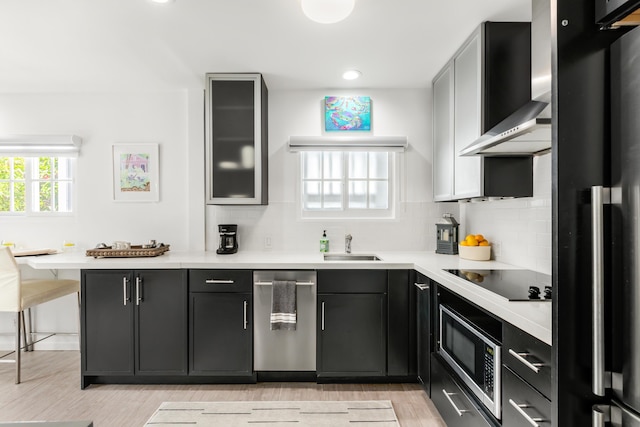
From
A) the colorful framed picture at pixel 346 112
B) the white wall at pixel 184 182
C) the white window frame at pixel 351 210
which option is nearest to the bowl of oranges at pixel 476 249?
the white wall at pixel 184 182

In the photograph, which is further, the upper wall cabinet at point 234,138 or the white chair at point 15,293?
the upper wall cabinet at point 234,138

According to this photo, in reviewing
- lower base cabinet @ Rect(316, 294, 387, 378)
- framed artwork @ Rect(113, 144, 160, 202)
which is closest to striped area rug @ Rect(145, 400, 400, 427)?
lower base cabinet @ Rect(316, 294, 387, 378)

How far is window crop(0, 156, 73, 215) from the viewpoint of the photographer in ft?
11.9

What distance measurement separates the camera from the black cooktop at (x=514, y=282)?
62.7 inches

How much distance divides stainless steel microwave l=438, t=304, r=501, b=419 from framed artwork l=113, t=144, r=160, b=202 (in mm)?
2813

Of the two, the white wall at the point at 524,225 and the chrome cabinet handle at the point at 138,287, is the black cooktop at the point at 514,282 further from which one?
the chrome cabinet handle at the point at 138,287

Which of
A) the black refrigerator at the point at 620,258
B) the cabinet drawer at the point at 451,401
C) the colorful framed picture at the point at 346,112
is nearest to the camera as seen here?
the black refrigerator at the point at 620,258

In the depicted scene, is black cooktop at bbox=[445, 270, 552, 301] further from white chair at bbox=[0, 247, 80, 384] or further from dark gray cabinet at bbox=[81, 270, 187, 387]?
white chair at bbox=[0, 247, 80, 384]

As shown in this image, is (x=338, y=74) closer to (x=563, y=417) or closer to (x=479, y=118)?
(x=479, y=118)

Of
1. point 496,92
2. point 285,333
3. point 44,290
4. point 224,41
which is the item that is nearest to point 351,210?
point 285,333

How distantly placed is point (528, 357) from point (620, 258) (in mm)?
537

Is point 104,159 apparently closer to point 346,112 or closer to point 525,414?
point 346,112

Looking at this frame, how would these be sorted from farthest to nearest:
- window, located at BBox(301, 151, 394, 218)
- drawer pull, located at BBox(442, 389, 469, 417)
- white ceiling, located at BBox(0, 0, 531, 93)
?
window, located at BBox(301, 151, 394, 218) → white ceiling, located at BBox(0, 0, 531, 93) → drawer pull, located at BBox(442, 389, 469, 417)

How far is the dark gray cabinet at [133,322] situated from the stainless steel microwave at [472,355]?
1.84 metres
